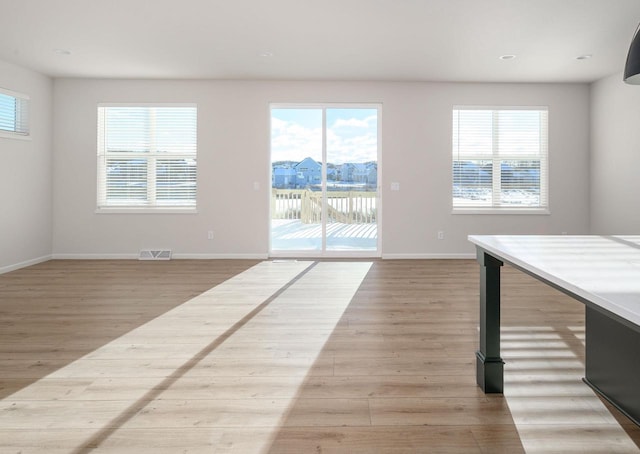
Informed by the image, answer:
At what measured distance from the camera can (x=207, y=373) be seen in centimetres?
246

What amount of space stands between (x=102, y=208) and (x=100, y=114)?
1.46 meters

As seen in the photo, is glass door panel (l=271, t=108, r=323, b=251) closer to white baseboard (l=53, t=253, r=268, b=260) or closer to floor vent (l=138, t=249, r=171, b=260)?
white baseboard (l=53, t=253, r=268, b=260)

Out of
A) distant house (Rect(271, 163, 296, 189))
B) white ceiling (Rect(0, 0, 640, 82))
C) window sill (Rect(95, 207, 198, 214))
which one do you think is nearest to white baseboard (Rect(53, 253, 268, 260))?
window sill (Rect(95, 207, 198, 214))

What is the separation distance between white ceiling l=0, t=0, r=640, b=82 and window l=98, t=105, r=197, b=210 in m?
0.62

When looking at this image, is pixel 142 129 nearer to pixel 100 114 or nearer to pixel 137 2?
pixel 100 114

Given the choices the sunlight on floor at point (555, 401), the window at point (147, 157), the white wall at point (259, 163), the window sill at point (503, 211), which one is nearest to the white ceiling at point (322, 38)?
the white wall at point (259, 163)

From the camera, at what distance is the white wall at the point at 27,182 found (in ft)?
18.5

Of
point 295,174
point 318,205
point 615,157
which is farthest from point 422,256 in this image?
point 615,157

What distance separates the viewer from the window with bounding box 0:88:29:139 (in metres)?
5.60

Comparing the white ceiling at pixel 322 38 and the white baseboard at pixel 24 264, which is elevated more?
the white ceiling at pixel 322 38

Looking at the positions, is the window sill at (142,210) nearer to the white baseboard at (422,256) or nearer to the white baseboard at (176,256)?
the white baseboard at (176,256)

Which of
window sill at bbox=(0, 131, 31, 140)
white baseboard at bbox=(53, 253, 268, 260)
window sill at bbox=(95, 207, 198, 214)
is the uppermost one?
window sill at bbox=(0, 131, 31, 140)

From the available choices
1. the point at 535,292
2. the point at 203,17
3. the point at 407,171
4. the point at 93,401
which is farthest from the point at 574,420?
the point at 407,171

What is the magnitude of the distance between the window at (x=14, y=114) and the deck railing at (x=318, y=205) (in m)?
3.60
